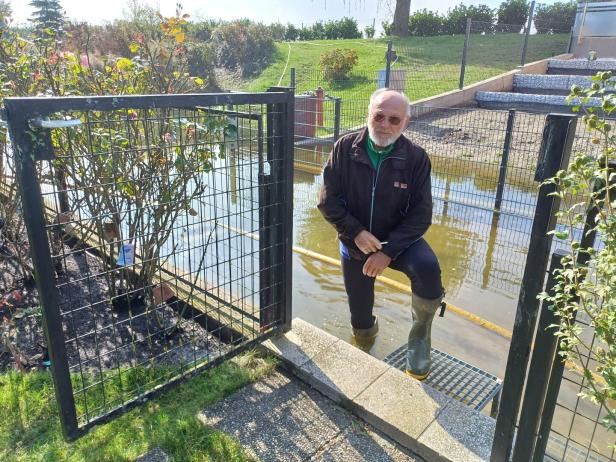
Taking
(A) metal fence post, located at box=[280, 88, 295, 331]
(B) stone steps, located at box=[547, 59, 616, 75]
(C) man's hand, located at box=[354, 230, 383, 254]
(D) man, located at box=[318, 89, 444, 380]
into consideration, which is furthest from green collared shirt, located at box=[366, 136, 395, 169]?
(B) stone steps, located at box=[547, 59, 616, 75]

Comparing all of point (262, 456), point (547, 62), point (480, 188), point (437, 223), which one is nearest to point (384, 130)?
point (262, 456)

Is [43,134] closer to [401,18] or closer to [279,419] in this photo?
[279,419]

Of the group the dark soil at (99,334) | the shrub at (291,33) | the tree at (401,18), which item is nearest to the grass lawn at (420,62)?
the tree at (401,18)

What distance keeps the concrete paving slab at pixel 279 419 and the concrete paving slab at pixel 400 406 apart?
0.47ft

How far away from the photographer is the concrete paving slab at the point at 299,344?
295 centimetres

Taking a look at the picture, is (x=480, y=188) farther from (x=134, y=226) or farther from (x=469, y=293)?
(x=134, y=226)

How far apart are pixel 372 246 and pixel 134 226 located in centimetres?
160

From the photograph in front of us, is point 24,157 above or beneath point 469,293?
above

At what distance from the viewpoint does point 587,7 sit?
56.0ft

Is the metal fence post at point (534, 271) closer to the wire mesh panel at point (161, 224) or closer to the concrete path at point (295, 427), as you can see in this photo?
the concrete path at point (295, 427)

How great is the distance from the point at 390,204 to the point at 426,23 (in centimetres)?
2681

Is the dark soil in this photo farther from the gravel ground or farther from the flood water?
the gravel ground

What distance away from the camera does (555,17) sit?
22500 mm

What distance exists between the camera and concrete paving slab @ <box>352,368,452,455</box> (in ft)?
7.85
